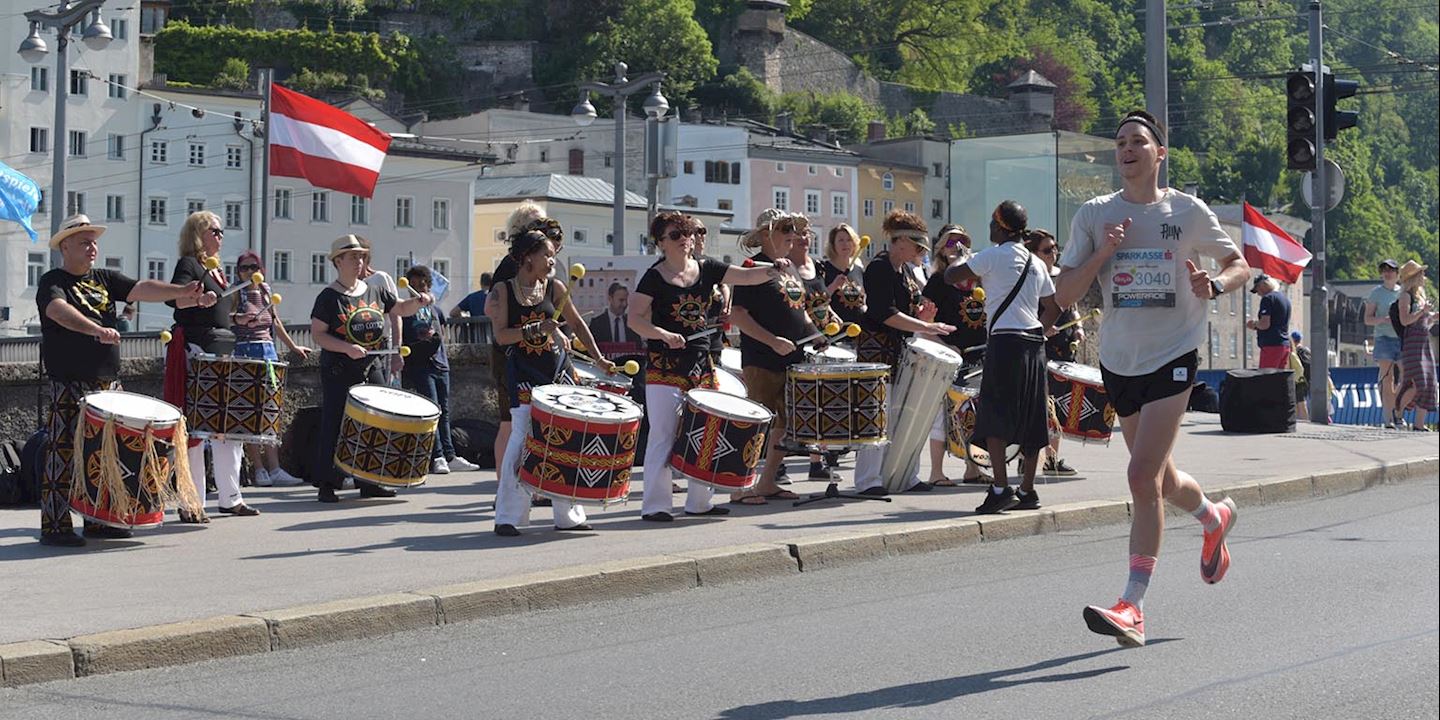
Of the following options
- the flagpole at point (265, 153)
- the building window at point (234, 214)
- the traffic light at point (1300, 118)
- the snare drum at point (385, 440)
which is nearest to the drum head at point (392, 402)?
the snare drum at point (385, 440)

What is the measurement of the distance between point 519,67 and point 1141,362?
5526 inches

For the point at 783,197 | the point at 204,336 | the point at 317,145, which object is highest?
the point at 783,197

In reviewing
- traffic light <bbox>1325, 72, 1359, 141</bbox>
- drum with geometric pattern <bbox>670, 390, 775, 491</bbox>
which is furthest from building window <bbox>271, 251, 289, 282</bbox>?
drum with geometric pattern <bbox>670, 390, 775, 491</bbox>

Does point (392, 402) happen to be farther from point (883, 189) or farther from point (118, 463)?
point (883, 189)

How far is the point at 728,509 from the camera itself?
509 inches

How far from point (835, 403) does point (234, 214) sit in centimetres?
8815

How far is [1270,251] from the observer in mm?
26250

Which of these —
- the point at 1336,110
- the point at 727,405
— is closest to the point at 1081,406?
the point at 727,405

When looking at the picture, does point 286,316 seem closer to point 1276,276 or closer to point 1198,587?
point 1276,276

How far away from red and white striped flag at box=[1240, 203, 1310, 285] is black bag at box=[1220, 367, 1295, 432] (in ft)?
14.1

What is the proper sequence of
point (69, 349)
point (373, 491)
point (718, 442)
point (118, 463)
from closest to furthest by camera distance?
point (118, 463) → point (69, 349) → point (718, 442) → point (373, 491)

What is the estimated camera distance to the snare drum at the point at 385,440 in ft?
42.3

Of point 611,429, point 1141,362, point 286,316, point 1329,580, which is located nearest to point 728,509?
point 611,429

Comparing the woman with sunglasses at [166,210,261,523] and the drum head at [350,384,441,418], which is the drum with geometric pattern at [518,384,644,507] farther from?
the woman with sunglasses at [166,210,261,523]
